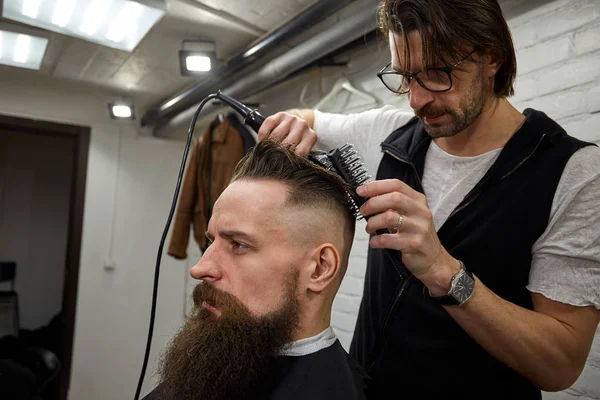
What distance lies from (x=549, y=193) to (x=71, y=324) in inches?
154

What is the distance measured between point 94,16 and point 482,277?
2297 mm

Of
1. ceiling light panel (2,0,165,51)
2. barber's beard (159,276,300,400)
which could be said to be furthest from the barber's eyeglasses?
ceiling light panel (2,0,165,51)

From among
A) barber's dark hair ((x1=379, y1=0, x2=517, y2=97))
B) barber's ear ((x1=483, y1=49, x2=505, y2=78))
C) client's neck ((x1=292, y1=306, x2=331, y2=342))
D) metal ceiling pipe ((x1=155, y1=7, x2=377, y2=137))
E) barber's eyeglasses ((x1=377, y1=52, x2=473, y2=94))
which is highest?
metal ceiling pipe ((x1=155, y1=7, x2=377, y2=137))

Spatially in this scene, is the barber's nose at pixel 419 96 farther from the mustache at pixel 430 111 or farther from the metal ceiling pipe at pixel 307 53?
the metal ceiling pipe at pixel 307 53

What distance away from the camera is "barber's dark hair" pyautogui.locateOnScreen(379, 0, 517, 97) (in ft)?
3.27

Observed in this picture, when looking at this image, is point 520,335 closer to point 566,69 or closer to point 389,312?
point 389,312

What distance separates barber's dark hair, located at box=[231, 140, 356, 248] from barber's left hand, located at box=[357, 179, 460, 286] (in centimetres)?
21

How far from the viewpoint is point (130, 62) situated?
3217mm

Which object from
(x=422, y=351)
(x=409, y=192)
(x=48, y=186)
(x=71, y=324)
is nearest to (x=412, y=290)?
(x=422, y=351)

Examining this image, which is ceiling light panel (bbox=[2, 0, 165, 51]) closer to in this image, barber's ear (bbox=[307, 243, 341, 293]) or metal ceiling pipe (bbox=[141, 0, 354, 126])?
→ metal ceiling pipe (bbox=[141, 0, 354, 126])

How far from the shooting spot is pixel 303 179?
1.10 meters

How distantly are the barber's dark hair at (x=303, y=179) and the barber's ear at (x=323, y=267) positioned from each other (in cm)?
8

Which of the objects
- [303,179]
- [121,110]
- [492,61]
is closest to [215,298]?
[303,179]

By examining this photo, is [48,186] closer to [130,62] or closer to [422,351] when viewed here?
[130,62]
